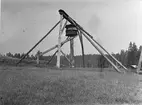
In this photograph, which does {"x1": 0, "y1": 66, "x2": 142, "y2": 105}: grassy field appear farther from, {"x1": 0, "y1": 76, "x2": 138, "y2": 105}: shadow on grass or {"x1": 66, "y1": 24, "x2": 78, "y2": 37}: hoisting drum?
{"x1": 66, "y1": 24, "x2": 78, "y2": 37}: hoisting drum

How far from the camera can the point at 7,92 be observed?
370cm

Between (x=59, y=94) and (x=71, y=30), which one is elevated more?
(x=71, y=30)

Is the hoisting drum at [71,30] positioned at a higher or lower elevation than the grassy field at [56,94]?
higher

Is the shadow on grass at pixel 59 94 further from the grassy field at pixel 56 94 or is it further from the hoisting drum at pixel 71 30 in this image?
the hoisting drum at pixel 71 30

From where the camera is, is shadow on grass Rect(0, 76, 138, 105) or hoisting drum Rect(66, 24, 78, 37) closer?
shadow on grass Rect(0, 76, 138, 105)

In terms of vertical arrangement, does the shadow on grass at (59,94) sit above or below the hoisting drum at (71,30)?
below

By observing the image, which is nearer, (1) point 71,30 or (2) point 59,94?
(2) point 59,94

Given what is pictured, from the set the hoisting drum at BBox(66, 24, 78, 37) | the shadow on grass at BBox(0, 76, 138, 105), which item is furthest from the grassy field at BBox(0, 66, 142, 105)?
the hoisting drum at BBox(66, 24, 78, 37)

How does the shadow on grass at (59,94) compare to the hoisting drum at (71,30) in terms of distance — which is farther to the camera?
the hoisting drum at (71,30)

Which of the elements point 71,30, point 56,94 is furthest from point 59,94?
point 71,30

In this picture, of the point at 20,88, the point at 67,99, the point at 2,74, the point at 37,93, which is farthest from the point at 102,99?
the point at 2,74

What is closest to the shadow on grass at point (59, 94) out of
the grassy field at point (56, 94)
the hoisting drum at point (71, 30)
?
the grassy field at point (56, 94)

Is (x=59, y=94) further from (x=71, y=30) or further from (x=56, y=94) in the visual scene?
(x=71, y=30)

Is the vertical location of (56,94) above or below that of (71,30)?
below
